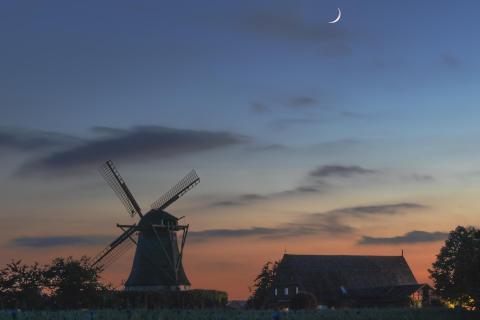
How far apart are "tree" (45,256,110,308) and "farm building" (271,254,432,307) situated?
48300 millimetres

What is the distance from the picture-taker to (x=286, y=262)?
352 feet

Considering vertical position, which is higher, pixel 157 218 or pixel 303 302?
pixel 157 218

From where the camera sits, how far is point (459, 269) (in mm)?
→ 80375

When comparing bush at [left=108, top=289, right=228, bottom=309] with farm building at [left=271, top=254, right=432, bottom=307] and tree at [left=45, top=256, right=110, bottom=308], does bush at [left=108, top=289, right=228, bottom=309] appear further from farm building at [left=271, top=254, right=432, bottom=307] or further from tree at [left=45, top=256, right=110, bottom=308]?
farm building at [left=271, top=254, right=432, bottom=307]

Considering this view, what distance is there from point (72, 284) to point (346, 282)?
6205cm

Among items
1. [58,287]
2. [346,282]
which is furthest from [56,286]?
[346,282]

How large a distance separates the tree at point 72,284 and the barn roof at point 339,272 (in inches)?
2136

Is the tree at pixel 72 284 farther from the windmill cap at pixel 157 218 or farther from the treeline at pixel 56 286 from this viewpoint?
the windmill cap at pixel 157 218

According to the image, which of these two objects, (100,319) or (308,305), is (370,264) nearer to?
(308,305)

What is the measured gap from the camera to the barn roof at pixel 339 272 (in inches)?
4166

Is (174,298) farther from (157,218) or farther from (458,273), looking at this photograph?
(458,273)

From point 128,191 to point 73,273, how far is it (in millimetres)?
31233

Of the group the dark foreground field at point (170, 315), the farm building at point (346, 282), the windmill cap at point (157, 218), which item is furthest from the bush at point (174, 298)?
the farm building at point (346, 282)

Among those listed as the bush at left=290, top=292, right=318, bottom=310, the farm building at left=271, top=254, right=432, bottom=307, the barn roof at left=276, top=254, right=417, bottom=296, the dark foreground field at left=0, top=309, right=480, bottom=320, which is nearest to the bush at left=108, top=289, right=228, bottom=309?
the bush at left=290, top=292, right=318, bottom=310
